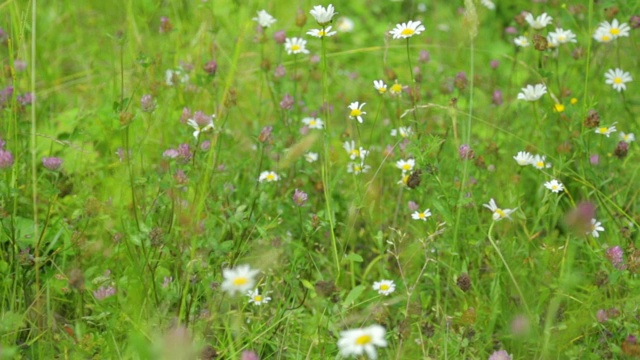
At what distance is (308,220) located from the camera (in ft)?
6.46

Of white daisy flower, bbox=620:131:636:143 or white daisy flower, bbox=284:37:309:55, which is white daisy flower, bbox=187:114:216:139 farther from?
white daisy flower, bbox=620:131:636:143

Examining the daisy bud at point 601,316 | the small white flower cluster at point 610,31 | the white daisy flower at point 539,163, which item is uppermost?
the small white flower cluster at point 610,31

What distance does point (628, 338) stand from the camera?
159 cm

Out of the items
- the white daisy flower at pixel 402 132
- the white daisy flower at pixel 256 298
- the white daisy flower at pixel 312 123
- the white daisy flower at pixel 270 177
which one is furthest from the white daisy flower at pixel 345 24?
the white daisy flower at pixel 256 298

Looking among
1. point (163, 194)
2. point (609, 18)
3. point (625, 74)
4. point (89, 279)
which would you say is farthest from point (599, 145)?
point (89, 279)

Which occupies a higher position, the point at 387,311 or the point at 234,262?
the point at 234,262

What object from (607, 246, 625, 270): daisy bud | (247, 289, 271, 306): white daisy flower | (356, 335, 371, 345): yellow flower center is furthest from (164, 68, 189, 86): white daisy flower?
(356, 335, 371, 345): yellow flower center

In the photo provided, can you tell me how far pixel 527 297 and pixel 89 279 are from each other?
100 cm

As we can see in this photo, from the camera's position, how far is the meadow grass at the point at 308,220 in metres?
1.73

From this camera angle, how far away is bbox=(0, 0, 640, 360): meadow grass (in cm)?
173

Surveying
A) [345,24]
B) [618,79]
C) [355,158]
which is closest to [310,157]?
[355,158]

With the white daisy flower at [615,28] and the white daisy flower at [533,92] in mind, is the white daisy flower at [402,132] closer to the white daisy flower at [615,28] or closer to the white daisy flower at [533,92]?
the white daisy flower at [533,92]

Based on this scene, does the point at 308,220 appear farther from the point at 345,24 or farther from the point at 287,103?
the point at 345,24

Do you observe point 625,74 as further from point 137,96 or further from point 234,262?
point 137,96
